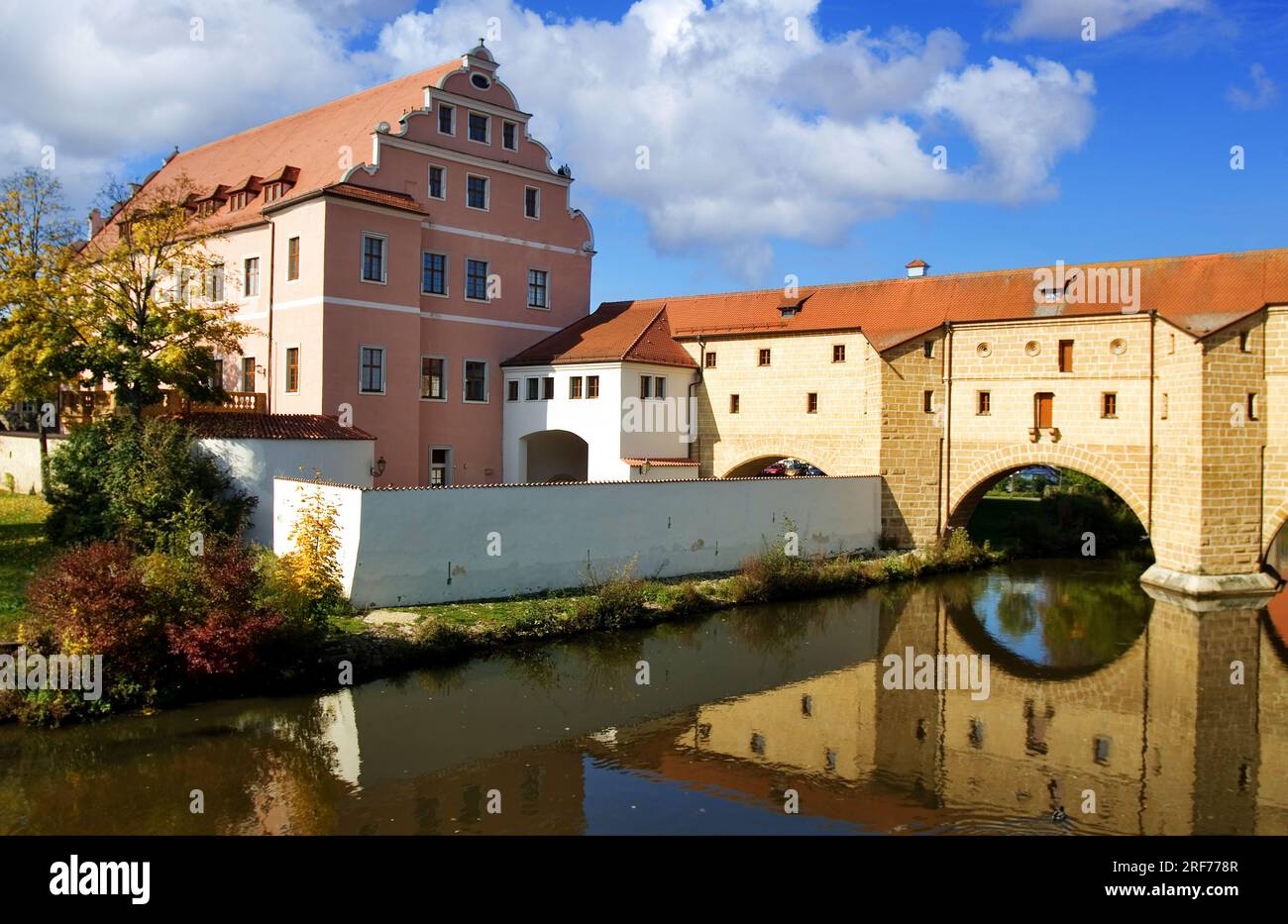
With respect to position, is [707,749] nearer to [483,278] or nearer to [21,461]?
[483,278]

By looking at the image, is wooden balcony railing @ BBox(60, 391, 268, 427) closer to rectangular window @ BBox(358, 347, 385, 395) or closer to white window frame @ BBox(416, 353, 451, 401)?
rectangular window @ BBox(358, 347, 385, 395)

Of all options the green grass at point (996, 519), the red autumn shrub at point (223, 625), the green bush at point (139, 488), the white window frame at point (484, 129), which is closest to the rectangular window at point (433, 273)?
the white window frame at point (484, 129)

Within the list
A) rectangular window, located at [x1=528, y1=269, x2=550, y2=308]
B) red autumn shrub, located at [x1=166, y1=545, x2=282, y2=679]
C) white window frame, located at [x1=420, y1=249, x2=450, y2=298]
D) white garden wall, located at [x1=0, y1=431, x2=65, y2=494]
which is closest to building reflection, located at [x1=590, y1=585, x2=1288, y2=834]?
red autumn shrub, located at [x1=166, y1=545, x2=282, y2=679]

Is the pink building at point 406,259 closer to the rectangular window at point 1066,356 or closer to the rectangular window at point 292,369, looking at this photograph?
the rectangular window at point 292,369

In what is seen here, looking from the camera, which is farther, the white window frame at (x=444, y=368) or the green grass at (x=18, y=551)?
the white window frame at (x=444, y=368)

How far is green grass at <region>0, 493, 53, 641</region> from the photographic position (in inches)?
569

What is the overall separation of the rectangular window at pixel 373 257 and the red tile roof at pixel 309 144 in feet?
5.36

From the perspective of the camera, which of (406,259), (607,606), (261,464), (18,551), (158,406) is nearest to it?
(607,606)

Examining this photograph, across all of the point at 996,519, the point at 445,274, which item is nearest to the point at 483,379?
the point at 445,274

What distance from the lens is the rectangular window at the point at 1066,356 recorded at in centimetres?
2425

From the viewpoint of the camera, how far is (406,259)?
25.5 metres

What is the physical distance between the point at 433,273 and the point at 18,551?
39.9ft

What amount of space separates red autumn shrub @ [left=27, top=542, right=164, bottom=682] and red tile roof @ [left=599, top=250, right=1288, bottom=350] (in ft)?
57.7

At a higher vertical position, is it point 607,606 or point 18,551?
point 18,551
